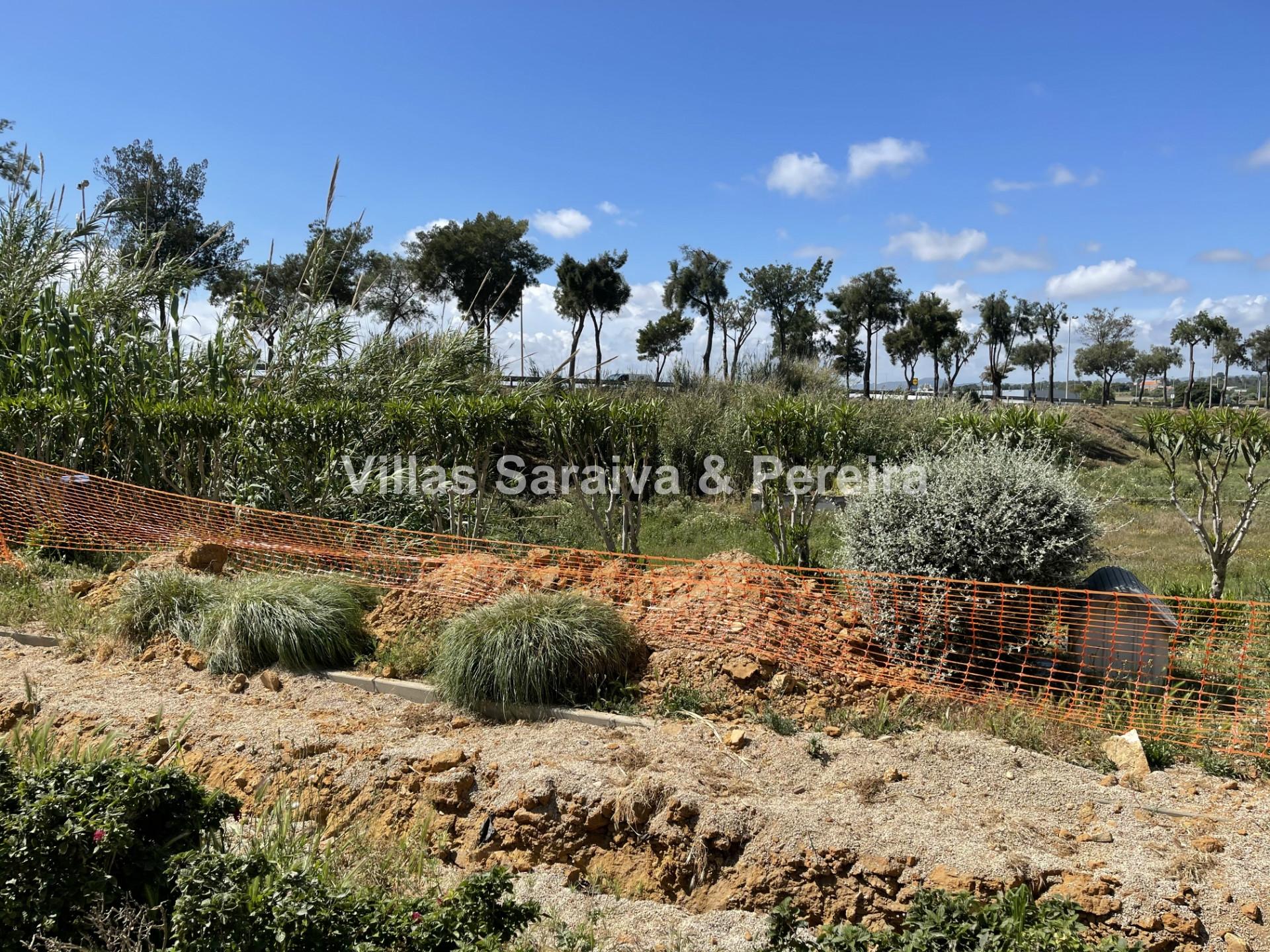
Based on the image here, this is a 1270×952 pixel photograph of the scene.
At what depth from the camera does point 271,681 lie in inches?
207

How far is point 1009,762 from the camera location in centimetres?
400

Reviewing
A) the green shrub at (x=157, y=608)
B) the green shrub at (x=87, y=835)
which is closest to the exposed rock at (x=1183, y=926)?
the green shrub at (x=87, y=835)

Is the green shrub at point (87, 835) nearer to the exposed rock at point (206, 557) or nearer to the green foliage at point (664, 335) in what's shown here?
the exposed rock at point (206, 557)

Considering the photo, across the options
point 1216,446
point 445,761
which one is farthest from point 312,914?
point 1216,446

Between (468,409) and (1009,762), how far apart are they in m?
5.26

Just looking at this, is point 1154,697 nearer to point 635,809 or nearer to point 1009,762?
point 1009,762

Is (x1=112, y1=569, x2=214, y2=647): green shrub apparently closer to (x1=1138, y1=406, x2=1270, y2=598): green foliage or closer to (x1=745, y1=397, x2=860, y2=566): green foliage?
(x1=745, y1=397, x2=860, y2=566): green foliage

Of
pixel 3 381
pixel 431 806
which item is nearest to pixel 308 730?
pixel 431 806

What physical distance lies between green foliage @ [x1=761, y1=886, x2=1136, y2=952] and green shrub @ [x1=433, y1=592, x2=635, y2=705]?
7.03ft

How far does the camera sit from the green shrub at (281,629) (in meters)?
5.47

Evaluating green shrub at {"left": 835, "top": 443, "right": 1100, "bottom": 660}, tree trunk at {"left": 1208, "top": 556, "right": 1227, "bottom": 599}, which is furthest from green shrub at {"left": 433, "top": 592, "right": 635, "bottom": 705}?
tree trunk at {"left": 1208, "top": 556, "right": 1227, "bottom": 599}

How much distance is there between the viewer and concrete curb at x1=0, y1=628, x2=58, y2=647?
6.20 meters

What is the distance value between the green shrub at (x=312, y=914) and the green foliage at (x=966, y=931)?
0.90m

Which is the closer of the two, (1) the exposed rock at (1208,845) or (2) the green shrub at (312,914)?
(2) the green shrub at (312,914)
